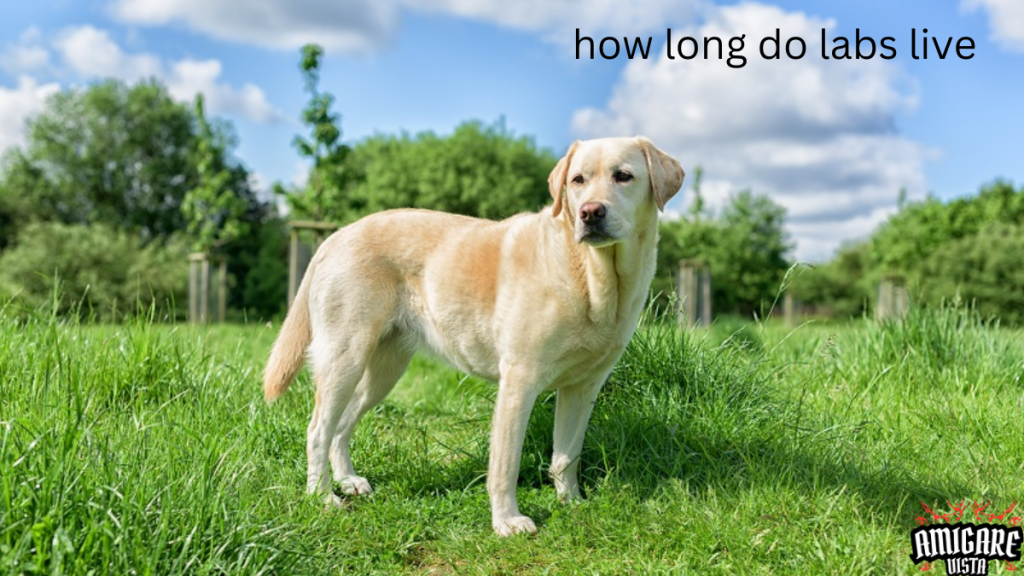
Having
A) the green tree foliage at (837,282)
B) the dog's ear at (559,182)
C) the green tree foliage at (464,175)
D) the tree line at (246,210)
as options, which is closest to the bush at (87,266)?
the tree line at (246,210)

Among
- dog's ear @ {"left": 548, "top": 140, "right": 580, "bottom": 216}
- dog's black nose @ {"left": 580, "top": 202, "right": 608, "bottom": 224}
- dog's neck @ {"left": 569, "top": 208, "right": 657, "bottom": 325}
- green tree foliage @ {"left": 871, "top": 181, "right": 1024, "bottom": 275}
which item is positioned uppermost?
green tree foliage @ {"left": 871, "top": 181, "right": 1024, "bottom": 275}

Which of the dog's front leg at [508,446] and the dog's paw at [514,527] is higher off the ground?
the dog's front leg at [508,446]

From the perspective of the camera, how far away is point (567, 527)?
3881mm

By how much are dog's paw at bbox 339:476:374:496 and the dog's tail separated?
0.62 m

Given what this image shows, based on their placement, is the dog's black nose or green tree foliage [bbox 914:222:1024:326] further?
green tree foliage [bbox 914:222:1024:326]

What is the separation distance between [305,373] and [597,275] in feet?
10.3

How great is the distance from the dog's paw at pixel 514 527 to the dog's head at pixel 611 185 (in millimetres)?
1424

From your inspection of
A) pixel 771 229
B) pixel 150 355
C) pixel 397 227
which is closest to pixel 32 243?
pixel 150 355

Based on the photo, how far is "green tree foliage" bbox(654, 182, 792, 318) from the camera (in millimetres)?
37781

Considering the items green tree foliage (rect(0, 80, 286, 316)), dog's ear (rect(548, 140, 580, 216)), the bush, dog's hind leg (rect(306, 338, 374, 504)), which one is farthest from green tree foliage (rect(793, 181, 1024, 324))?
green tree foliage (rect(0, 80, 286, 316))

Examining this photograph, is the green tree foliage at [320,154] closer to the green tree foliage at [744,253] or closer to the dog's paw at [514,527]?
the dog's paw at [514,527]

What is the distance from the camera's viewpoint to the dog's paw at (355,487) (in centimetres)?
440

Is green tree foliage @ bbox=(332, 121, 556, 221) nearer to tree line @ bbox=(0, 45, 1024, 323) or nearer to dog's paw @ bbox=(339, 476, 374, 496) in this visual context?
tree line @ bbox=(0, 45, 1024, 323)

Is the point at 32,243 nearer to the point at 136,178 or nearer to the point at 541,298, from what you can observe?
the point at 136,178
